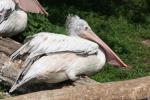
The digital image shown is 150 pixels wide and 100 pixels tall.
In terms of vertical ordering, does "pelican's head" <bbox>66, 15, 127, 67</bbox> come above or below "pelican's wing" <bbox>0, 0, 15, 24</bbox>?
above

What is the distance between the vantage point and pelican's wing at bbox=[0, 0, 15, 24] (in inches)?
228

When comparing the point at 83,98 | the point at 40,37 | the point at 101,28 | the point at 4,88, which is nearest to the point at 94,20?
the point at 101,28

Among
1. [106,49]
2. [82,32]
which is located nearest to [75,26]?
[82,32]

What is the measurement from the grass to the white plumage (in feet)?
2.93

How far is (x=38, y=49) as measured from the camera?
436 cm

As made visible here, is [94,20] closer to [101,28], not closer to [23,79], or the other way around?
[101,28]

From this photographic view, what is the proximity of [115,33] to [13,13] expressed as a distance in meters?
3.06

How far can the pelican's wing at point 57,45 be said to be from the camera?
4.36 m

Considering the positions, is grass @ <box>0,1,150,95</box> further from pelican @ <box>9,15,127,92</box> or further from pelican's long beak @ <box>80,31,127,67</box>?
pelican @ <box>9,15,127,92</box>

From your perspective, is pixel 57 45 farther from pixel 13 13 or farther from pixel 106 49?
pixel 13 13

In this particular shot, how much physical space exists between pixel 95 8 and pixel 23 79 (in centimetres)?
538

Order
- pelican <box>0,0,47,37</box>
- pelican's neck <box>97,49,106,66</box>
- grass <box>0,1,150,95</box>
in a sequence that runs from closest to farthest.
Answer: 1. pelican's neck <box>97,49,106,66</box>
2. pelican <box>0,0,47,37</box>
3. grass <box>0,1,150,95</box>

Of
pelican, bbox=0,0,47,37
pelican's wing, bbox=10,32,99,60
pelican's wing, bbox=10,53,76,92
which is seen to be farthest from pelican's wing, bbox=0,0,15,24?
pelican's wing, bbox=10,53,76,92

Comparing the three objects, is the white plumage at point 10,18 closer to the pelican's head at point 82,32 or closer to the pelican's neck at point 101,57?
the pelican's head at point 82,32
